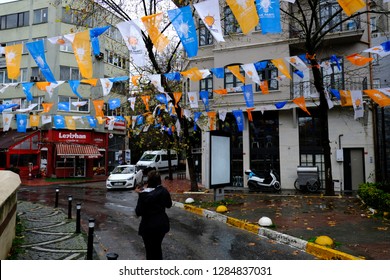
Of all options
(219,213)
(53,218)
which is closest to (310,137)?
(219,213)

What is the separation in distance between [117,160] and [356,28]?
25405 mm

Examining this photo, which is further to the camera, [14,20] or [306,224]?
[14,20]

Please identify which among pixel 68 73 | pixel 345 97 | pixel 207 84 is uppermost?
pixel 68 73

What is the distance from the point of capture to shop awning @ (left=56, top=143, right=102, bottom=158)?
2708cm

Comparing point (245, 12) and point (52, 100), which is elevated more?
point (52, 100)

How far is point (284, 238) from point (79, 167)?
25.6m

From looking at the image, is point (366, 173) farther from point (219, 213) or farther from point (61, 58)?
point (61, 58)

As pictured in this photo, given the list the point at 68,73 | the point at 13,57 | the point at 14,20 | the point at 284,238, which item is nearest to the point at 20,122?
the point at 68,73

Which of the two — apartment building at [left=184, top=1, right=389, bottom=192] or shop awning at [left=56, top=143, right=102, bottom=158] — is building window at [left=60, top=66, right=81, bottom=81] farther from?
apartment building at [left=184, top=1, right=389, bottom=192]

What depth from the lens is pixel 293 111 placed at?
62.0 ft

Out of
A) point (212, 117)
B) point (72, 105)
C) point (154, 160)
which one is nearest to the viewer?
point (212, 117)

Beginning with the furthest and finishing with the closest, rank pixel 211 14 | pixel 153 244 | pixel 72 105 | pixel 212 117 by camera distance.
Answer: pixel 72 105
pixel 212 117
pixel 211 14
pixel 153 244

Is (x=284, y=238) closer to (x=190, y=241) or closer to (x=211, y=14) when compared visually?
(x=190, y=241)

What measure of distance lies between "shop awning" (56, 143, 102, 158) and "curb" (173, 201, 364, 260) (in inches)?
743
